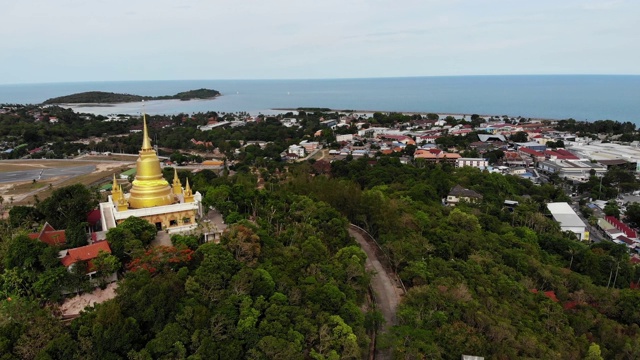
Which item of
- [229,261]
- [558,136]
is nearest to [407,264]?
[229,261]

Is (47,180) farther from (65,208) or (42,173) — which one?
(65,208)

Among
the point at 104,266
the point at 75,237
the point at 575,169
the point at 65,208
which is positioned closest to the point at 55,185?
the point at 65,208

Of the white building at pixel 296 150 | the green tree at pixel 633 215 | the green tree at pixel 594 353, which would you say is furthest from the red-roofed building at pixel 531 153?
the green tree at pixel 594 353

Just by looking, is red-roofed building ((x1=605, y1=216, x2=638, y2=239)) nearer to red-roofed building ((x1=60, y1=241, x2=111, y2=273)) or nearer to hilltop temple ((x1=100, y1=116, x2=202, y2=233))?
hilltop temple ((x1=100, y1=116, x2=202, y2=233))

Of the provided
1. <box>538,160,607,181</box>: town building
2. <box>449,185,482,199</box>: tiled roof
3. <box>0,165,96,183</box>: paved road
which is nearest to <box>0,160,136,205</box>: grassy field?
<box>0,165,96,183</box>: paved road

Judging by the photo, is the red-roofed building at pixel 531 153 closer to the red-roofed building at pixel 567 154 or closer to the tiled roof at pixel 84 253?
the red-roofed building at pixel 567 154

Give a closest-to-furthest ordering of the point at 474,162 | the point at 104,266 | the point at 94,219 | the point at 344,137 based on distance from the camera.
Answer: the point at 104,266 < the point at 94,219 < the point at 474,162 < the point at 344,137
